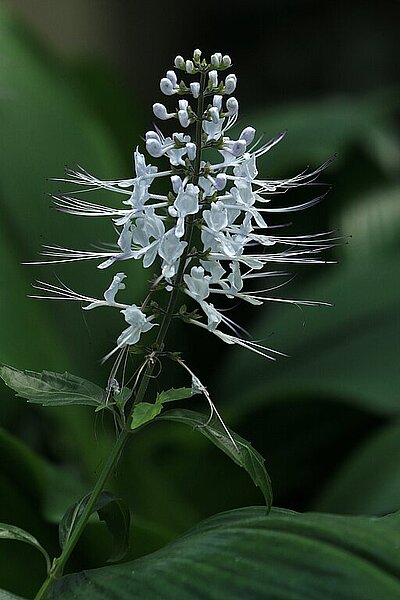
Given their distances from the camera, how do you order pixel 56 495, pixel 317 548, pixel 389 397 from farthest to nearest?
1. pixel 389 397
2. pixel 56 495
3. pixel 317 548

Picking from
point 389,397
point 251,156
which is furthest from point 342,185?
point 251,156

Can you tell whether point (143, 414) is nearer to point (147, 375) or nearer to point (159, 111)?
point (147, 375)

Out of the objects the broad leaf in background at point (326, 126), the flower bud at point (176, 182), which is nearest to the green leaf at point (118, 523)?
the flower bud at point (176, 182)

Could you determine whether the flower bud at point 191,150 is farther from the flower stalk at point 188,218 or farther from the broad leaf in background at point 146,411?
the broad leaf in background at point 146,411

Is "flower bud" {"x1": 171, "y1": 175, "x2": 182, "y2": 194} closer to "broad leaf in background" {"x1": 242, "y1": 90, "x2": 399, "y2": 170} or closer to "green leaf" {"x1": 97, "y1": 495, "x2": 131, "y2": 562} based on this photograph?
"green leaf" {"x1": 97, "y1": 495, "x2": 131, "y2": 562}

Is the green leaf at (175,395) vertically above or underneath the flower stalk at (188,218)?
underneath

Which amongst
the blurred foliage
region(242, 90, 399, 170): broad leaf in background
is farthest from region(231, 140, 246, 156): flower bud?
region(242, 90, 399, 170): broad leaf in background

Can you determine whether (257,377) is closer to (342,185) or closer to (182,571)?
(342,185)

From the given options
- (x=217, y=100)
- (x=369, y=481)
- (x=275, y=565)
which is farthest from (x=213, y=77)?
(x=369, y=481)
